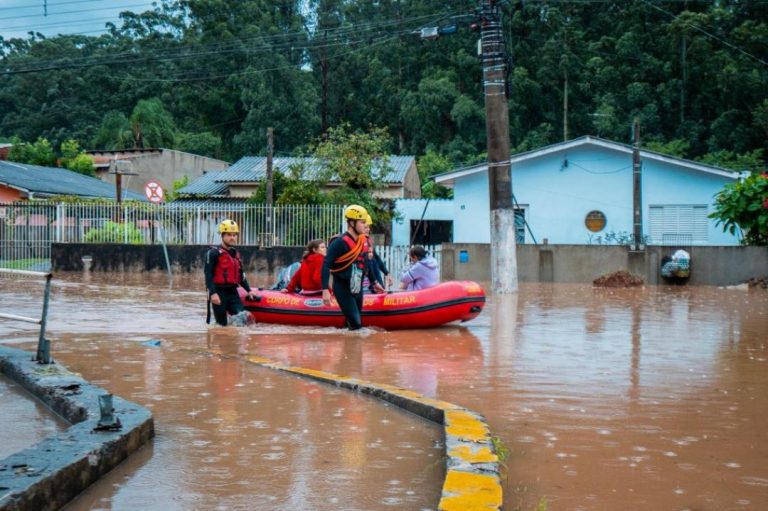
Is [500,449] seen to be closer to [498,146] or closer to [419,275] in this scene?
[419,275]

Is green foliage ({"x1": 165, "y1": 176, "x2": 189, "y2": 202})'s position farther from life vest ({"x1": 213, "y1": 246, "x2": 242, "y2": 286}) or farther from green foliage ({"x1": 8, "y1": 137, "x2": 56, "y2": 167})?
life vest ({"x1": 213, "y1": 246, "x2": 242, "y2": 286})

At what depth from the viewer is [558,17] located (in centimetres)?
5328

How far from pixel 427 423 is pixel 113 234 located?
25787 millimetres

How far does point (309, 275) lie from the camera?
44.7ft

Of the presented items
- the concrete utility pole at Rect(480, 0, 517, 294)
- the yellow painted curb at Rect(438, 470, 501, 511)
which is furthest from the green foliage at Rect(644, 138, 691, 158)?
the yellow painted curb at Rect(438, 470, 501, 511)

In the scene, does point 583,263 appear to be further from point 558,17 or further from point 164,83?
point 164,83

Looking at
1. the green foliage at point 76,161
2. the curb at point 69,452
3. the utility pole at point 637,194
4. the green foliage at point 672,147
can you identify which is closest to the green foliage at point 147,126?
the green foliage at point 76,161

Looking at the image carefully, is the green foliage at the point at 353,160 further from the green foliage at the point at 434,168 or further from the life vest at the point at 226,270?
the life vest at the point at 226,270

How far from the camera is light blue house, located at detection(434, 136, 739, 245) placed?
104 ft

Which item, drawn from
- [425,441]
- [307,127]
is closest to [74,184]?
[307,127]

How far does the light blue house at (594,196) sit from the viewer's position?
31.6m

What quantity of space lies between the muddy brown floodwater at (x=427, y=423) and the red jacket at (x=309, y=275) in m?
0.88

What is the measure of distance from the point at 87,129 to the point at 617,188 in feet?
143

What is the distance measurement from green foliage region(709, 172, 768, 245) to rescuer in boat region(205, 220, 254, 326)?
16528 mm
